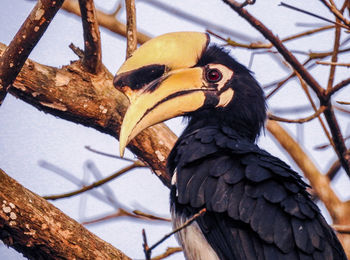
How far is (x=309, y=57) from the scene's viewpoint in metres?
3.83

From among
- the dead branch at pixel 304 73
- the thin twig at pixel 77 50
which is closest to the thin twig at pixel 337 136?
the dead branch at pixel 304 73

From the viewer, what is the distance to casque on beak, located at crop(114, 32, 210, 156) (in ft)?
11.6

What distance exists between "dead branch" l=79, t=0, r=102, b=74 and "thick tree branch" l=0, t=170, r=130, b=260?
127 centimetres

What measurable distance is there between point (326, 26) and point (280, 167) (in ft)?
4.16

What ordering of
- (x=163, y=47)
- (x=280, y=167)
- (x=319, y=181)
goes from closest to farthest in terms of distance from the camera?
(x=280, y=167) → (x=163, y=47) → (x=319, y=181)

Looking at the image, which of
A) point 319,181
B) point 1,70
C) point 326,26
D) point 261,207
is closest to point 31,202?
point 1,70

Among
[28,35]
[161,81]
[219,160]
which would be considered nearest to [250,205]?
[219,160]

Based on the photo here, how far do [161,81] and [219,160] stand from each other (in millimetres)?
671

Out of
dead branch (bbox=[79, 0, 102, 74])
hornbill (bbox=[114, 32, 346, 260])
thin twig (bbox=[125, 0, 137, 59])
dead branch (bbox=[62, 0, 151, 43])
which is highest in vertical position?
dead branch (bbox=[62, 0, 151, 43])

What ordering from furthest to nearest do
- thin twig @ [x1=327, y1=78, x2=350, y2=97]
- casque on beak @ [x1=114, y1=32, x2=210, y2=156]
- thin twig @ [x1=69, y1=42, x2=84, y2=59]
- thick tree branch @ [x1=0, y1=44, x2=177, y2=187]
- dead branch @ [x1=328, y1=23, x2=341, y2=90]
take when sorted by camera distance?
1. thin twig @ [x1=69, y1=42, x2=84, y2=59]
2. thick tree branch @ [x1=0, y1=44, x2=177, y2=187]
3. casque on beak @ [x1=114, y1=32, x2=210, y2=156]
4. dead branch @ [x1=328, y1=23, x2=341, y2=90]
5. thin twig @ [x1=327, y1=78, x2=350, y2=97]

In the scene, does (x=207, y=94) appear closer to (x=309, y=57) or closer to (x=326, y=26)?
(x=309, y=57)

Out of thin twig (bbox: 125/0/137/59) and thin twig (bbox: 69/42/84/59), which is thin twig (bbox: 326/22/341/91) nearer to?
thin twig (bbox: 125/0/137/59)

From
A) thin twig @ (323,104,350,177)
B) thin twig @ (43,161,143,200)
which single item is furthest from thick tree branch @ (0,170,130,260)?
thin twig @ (323,104,350,177)

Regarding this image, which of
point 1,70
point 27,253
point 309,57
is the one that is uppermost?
point 309,57
